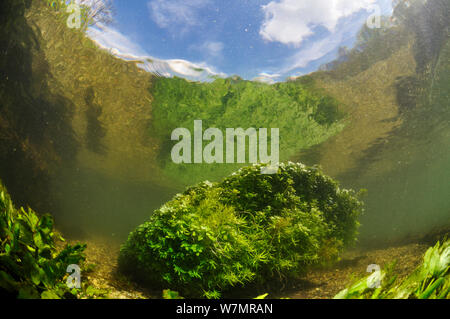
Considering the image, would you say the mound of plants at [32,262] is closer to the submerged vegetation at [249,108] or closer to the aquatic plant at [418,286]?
the aquatic plant at [418,286]

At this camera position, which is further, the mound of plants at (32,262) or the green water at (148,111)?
the green water at (148,111)

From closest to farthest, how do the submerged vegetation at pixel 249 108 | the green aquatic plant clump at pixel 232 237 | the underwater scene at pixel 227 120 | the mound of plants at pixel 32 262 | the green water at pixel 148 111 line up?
1. the mound of plants at pixel 32 262
2. the underwater scene at pixel 227 120
3. the green aquatic plant clump at pixel 232 237
4. the green water at pixel 148 111
5. the submerged vegetation at pixel 249 108

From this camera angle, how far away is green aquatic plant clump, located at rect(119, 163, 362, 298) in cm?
357

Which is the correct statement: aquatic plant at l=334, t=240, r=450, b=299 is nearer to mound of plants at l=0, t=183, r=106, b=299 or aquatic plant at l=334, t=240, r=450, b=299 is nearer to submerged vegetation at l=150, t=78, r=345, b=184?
mound of plants at l=0, t=183, r=106, b=299

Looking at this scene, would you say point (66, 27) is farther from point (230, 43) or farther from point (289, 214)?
point (289, 214)

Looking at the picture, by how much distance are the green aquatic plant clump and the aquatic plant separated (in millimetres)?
2086

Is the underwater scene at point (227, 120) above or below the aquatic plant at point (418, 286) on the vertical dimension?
above

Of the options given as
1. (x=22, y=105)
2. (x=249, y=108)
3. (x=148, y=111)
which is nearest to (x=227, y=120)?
(x=249, y=108)

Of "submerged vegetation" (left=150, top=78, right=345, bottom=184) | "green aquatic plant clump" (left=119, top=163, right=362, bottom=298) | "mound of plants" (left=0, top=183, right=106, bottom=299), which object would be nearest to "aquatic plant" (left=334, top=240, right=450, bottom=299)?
"green aquatic plant clump" (left=119, top=163, right=362, bottom=298)

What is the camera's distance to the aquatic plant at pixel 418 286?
1649 mm

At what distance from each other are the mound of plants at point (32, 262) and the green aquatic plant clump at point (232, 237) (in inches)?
57.1

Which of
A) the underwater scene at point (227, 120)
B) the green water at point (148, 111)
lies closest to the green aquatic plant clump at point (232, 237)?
the underwater scene at point (227, 120)

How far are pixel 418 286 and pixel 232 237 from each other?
2439 millimetres

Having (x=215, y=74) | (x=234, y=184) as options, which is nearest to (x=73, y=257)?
(x=234, y=184)
